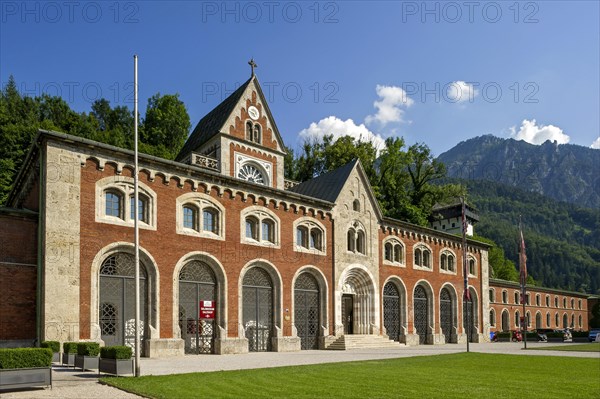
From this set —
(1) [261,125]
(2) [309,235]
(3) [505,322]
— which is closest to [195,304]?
(2) [309,235]

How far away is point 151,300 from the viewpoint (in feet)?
83.1

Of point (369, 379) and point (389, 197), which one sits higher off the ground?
point (389, 197)

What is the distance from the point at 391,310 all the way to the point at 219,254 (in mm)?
16661

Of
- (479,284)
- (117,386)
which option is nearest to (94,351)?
(117,386)

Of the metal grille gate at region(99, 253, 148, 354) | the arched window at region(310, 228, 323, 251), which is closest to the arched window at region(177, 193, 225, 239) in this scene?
the metal grille gate at region(99, 253, 148, 354)

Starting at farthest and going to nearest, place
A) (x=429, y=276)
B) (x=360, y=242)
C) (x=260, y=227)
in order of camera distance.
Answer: (x=429, y=276) < (x=360, y=242) < (x=260, y=227)

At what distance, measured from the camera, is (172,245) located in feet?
86.9

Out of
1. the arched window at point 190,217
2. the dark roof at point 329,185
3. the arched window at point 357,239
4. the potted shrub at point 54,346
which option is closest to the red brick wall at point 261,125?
the dark roof at point 329,185

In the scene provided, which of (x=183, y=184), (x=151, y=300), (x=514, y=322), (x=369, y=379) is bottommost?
(x=514, y=322)

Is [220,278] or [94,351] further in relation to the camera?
[220,278]

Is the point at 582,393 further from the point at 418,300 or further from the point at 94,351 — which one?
the point at 418,300

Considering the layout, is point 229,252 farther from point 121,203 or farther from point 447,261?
point 447,261

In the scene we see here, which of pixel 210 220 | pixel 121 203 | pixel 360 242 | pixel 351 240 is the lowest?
pixel 360 242

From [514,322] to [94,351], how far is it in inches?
2418
